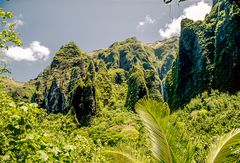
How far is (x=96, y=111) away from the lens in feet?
433

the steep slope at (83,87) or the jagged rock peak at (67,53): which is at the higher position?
the jagged rock peak at (67,53)

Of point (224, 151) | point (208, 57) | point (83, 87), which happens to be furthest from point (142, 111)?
point (83, 87)

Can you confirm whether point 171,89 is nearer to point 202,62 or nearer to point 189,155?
point 202,62

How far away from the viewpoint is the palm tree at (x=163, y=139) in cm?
653

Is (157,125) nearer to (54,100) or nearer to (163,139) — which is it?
(163,139)

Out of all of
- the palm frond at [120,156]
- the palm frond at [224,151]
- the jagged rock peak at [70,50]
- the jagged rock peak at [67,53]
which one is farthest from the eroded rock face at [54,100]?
the palm frond at [224,151]

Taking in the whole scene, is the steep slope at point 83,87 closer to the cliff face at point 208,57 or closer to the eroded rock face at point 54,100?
the eroded rock face at point 54,100

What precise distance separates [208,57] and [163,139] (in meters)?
110

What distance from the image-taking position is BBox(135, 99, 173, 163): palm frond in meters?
6.67

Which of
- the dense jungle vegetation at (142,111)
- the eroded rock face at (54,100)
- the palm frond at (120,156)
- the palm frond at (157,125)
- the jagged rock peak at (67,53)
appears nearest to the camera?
the dense jungle vegetation at (142,111)

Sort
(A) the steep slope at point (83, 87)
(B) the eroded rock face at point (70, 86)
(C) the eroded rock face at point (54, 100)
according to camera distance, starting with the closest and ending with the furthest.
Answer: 1. (B) the eroded rock face at point (70, 86)
2. (A) the steep slope at point (83, 87)
3. (C) the eroded rock face at point (54, 100)

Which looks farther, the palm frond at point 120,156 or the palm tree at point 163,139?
the palm frond at point 120,156

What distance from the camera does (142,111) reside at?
6.85m

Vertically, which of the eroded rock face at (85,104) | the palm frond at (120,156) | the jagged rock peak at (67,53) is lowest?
the palm frond at (120,156)
